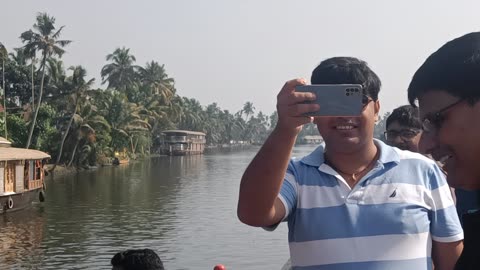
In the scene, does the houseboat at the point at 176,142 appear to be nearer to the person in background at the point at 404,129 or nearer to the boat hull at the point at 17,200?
the boat hull at the point at 17,200

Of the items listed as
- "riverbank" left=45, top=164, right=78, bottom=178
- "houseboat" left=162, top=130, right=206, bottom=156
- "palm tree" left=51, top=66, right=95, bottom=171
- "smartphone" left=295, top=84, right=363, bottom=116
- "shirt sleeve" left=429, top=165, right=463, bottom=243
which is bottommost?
"riverbank" left=45, top=164, right=78, bottom=178

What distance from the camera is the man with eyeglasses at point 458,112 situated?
144cm

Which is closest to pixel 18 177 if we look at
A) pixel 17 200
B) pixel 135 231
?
pixel 17 200

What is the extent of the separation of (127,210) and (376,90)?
72.5ft

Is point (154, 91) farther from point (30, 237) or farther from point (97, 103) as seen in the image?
point (30, 237)

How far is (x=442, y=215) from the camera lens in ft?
7.68

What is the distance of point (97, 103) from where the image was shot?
163 feet

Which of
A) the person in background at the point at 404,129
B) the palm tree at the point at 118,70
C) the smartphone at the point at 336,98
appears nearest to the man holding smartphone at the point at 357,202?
the smartphone at the point at 336,98

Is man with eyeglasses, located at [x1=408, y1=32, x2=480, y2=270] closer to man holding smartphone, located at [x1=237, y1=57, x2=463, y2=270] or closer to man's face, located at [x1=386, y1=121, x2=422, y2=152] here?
man holding smartphone, located at [x1=237, y1=57, x2=463, y2=270]

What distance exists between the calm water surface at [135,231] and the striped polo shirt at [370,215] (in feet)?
39.5

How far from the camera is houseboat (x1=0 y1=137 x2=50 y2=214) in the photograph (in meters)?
21.1

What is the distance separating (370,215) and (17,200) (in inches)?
849

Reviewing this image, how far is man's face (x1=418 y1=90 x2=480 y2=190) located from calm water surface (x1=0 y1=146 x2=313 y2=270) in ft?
42.4

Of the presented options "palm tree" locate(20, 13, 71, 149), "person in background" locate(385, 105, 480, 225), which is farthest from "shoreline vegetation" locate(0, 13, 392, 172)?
"person in background" locate(385, 105, 480, 225)
